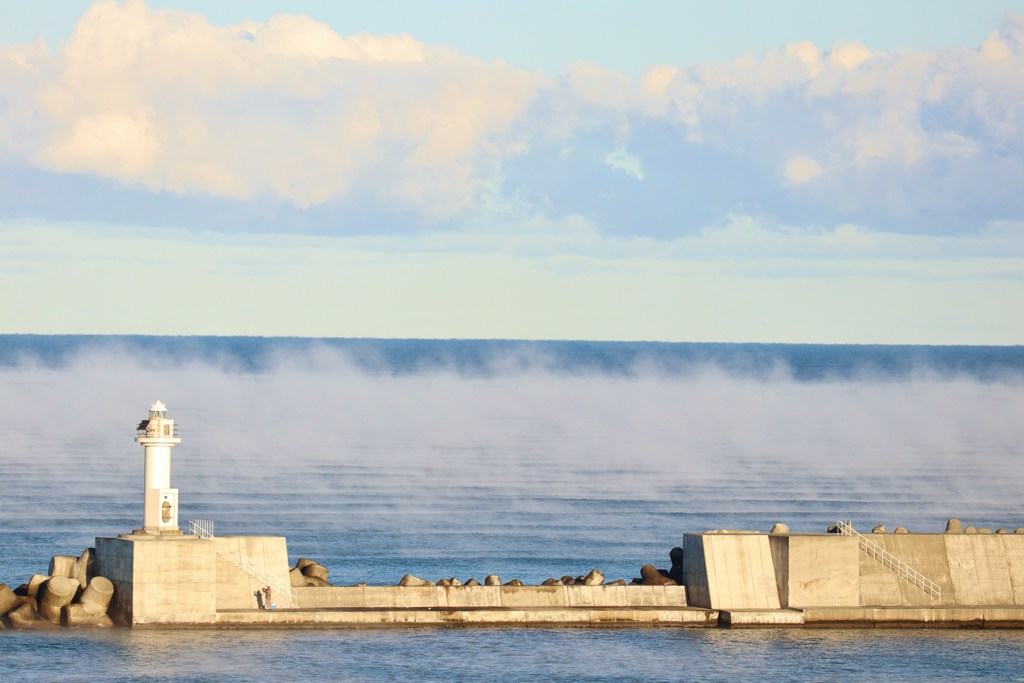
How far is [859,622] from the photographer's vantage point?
3959 cm

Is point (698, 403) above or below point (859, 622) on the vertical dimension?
above

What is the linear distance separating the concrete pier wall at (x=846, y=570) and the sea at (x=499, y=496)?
2.80ft

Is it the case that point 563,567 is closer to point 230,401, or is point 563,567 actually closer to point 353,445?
point 353,445

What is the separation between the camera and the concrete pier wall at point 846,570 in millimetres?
39438

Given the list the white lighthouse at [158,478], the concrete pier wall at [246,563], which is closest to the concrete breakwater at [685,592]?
the concrete pier wall at [246,563]

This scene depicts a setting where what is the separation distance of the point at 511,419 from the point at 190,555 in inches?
3708

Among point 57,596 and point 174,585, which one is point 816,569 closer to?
point 174,585

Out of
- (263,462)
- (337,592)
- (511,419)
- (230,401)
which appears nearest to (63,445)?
(263,462)

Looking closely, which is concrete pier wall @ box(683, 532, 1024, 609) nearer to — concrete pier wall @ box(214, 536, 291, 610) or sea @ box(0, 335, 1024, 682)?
sea @ box(0, 335, 1024, 682)

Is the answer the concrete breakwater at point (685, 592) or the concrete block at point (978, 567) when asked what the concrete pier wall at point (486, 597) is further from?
the concrete block at point (978, 567)

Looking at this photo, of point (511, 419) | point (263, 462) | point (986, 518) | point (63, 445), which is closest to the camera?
point (986, 518)

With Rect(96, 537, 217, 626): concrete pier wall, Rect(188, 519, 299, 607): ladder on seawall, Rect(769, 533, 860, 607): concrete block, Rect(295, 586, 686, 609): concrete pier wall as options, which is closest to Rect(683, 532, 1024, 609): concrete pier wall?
Rect(769, 533, 860, 607): concrete block

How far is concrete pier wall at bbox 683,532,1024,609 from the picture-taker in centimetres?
3944

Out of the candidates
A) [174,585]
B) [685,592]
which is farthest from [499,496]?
[174,585]
